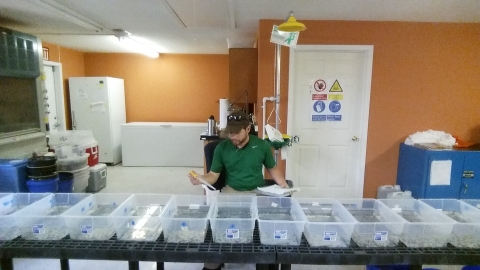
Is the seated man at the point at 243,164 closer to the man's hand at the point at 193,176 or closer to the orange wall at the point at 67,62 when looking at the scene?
the man's hand at the point at 193,176

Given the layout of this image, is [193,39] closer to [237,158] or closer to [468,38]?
[237,158]

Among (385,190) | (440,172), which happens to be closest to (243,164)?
(385,190)

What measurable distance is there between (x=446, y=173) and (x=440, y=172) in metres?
0.08

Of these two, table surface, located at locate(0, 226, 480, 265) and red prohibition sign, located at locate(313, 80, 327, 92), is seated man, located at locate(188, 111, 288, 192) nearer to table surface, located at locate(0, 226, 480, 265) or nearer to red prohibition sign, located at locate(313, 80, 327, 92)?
table surface, located at locate(0, 226, 480, 265)

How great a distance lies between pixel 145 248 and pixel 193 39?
394 centimetres

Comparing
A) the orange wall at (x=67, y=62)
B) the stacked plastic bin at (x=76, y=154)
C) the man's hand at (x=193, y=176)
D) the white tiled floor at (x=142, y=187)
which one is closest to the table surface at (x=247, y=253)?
the man's hand at (x=193, y=176)

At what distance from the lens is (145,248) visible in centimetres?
118

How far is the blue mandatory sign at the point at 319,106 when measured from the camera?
3.55 m

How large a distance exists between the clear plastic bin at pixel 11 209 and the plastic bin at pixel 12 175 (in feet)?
6.48

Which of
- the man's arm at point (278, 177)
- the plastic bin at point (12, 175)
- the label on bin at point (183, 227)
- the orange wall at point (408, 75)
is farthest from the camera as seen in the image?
the orange wall at point (408, 75)

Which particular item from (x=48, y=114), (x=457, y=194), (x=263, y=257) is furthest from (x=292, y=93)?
(x=48, y=114)

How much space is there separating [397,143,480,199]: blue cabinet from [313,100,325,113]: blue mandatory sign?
1.20m

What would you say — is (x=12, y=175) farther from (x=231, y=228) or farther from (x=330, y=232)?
(x=330, y=232)

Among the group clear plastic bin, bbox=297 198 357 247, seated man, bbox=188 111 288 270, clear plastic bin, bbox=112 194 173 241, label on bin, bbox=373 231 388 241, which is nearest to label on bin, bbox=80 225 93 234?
clear plastic bin, bbox=112 194 173 241
